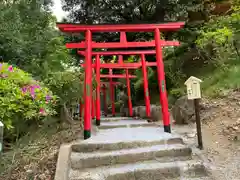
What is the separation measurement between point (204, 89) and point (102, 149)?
392 centimetres

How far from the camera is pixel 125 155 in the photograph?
147 inches

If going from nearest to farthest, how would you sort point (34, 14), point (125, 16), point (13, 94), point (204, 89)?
point (13, 94), point (204, 89), point (34, 14), point (125, 16)

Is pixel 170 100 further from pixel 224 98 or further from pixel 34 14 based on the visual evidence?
A: pixel 34 14

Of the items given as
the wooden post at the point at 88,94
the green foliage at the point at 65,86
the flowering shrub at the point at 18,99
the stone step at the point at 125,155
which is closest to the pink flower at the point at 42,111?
the flowering shrub at the point at 18,99

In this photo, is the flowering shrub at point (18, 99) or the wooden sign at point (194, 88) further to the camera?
the wooden sign at point (194, 88)

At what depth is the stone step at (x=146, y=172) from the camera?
3.30 metres

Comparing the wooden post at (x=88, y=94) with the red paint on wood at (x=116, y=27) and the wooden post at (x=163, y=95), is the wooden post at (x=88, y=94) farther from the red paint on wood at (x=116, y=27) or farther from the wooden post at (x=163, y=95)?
the wooden post at (x=163, y=95)

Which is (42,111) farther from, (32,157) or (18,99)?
(32,157)

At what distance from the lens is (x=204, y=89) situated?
21.6 feet

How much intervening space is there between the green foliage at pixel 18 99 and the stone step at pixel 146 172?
1.10 m

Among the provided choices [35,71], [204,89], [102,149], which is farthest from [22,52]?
[204,89]

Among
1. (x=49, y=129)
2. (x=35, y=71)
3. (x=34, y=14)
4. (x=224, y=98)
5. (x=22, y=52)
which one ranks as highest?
(x=34, y=14)

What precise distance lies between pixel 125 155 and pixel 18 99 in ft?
6.15

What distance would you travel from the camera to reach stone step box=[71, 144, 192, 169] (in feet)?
11.7
